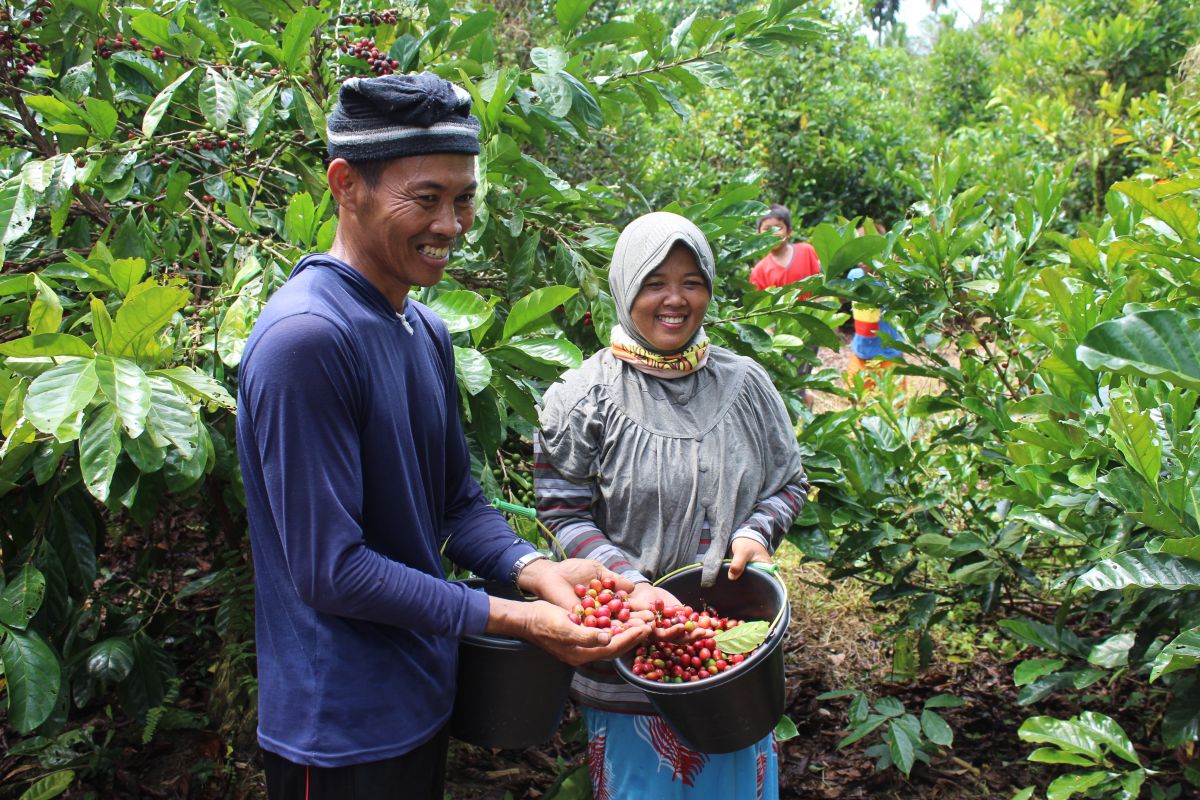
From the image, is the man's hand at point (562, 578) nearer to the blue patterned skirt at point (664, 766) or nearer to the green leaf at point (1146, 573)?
the blue patterned skirt at point (664, 766)

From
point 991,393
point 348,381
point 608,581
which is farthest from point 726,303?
point 348,381

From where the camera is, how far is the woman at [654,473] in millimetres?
2137

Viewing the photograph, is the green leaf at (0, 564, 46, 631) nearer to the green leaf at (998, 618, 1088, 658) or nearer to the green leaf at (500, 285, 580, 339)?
the green leaf at (500, 285, 580, 339)

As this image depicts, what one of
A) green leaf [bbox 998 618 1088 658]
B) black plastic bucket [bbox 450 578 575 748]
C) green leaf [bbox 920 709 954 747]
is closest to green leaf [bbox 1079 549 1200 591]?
green leaf [bbox 998 618 1088 658]

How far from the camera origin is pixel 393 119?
5.22 ft

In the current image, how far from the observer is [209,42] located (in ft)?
8.66

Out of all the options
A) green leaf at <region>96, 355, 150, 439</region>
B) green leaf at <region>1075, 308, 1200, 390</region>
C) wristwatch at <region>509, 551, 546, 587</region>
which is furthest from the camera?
wristwatch at <region>509, 551, 546, 587</region>

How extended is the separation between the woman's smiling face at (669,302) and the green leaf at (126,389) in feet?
3.33

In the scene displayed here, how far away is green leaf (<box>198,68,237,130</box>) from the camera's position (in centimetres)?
235

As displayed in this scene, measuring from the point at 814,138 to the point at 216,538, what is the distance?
856cm

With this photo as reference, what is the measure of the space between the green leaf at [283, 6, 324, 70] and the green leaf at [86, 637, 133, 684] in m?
1.52

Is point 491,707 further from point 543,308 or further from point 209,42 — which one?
point 209,42

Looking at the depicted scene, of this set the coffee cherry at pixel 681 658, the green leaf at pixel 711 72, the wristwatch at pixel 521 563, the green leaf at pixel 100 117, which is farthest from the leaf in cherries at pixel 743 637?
the green leaf at pixel 100 117

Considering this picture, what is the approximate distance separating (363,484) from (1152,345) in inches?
45.5
